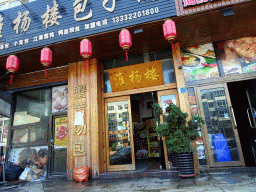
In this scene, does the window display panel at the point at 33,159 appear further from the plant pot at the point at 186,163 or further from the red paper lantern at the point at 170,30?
the red paper lantern at the point at 170,30

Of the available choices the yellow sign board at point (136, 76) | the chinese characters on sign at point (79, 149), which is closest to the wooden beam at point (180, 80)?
the yellow sign board at point (136, 76)

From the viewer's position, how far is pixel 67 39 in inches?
217

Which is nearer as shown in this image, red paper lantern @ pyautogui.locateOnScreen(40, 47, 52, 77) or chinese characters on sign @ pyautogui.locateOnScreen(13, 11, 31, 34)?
red paper lantern @ pyautogui.locateOnScreen(40, 47, 52, 77)

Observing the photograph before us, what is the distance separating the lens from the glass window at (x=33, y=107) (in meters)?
7.19

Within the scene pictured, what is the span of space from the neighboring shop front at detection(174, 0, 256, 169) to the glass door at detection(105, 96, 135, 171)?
216 centimetres

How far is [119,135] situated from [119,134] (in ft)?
0.11

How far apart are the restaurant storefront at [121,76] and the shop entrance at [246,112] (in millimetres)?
47

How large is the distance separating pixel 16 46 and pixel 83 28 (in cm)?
253

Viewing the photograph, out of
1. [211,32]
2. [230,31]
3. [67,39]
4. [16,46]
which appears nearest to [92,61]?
[67,39]

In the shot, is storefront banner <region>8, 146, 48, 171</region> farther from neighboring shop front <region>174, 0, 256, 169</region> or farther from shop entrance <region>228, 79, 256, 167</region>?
shop entrance <region>228, 79, 256, 167</region>

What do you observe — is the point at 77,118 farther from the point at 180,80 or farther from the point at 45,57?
the point at 180,80

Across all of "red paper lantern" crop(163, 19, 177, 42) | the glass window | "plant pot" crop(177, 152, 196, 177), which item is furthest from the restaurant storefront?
"plant pot" crop(177, 152, 196, 177)

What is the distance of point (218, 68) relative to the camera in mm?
5773

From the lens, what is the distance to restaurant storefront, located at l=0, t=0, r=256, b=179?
5219 mm
